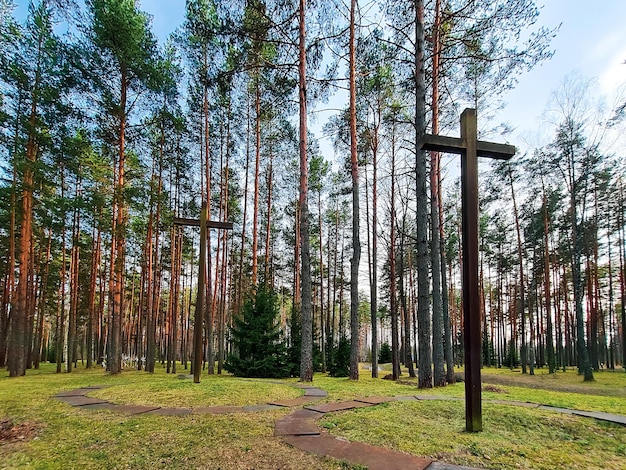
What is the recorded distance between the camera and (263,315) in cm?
1040

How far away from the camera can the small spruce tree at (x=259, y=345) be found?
995 centimetres

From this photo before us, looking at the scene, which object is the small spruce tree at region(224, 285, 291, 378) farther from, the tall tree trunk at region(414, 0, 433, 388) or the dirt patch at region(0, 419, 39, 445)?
the dirt patch at region(0, 419, 39, 445)

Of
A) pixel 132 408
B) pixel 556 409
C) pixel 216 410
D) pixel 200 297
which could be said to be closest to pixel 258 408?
pixel 216 410

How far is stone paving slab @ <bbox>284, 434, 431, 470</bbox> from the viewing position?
7.22 ft

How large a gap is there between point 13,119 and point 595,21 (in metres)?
14.9

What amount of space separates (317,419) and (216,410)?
128 cm

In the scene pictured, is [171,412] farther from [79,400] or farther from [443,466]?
[443,466]

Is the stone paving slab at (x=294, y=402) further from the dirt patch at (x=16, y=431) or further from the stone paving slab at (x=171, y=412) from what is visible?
the dirt patch at (x=16, y=431)

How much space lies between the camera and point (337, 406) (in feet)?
13.7

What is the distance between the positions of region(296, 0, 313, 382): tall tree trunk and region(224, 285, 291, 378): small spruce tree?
2.53 metres

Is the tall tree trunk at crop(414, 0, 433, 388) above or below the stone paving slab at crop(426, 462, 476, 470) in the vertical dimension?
above

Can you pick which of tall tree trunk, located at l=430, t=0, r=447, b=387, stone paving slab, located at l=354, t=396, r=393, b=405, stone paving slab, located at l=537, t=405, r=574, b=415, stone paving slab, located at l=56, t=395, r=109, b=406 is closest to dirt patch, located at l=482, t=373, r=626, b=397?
tall tree trunk, located at l=430, t=0, r=447, b=387

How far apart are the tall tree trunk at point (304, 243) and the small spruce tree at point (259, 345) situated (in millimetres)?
2534

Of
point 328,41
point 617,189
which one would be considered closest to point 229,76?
point 328,41
